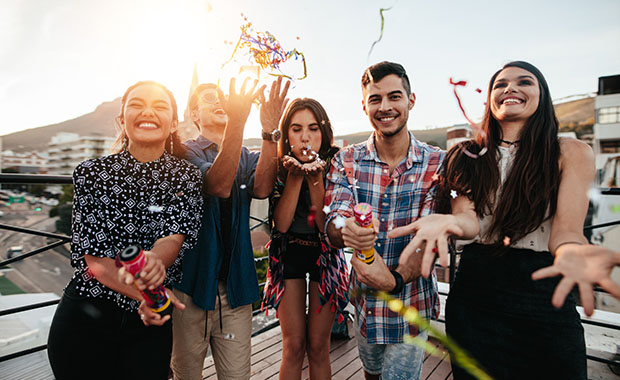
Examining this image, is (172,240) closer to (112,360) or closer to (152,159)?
(152,159)

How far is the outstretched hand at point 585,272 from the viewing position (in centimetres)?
87

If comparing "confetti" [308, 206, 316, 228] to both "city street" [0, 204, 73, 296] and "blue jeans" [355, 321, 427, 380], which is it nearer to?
"blue jeans" [355, 321, 427, 380]

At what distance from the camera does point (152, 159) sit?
161 centimetres

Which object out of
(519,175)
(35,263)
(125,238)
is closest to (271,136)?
(125,238)

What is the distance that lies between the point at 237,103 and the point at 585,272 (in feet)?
4.98

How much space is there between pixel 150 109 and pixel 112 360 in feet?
3.71

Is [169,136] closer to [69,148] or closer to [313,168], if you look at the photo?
[313,168]

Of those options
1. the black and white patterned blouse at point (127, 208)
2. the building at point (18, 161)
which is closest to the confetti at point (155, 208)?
the black and white patterned blouse at point (127, 208)

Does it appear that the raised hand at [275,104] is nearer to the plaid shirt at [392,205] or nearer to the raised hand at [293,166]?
the raised hand at [293,166]

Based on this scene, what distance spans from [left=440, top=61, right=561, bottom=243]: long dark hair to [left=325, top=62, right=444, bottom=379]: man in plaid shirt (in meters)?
0.24

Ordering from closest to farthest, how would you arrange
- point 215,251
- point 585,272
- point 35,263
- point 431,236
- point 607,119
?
point 585,272, point 431,236, point 215,251, point 607,119, point 35,263

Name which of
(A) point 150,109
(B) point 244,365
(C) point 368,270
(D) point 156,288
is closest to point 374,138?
(C) point 368,270

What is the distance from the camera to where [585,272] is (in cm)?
92

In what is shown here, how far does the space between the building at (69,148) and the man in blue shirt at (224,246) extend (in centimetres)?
10485
